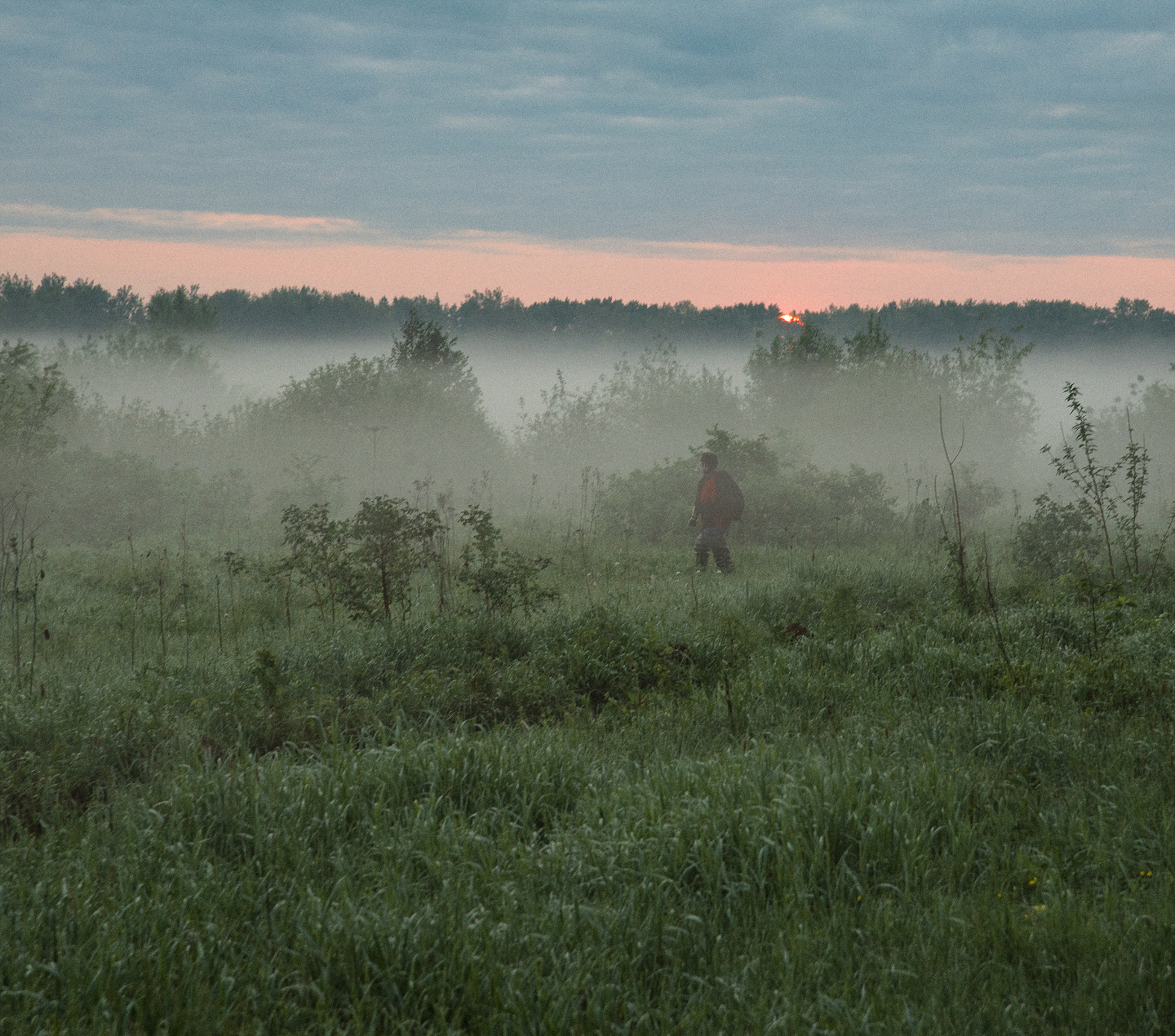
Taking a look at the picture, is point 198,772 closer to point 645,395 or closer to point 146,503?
point 146,503

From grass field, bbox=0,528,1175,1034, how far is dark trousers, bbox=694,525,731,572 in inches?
215

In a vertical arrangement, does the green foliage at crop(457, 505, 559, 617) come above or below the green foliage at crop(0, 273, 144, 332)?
below

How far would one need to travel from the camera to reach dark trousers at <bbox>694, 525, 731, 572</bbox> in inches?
487

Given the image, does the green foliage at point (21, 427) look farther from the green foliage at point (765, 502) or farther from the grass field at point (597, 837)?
the grass field at point (597, 837)

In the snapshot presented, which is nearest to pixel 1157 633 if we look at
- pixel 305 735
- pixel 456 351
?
pixel 305 735

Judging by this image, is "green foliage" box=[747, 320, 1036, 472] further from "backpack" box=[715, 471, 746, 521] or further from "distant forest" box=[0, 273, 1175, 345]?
"distant forest" box=[0, 273, 1175, 345]

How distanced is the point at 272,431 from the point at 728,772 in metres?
A: 30.7

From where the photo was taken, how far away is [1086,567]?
710 centimetres

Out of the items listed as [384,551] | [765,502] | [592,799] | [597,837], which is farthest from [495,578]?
[765,502]

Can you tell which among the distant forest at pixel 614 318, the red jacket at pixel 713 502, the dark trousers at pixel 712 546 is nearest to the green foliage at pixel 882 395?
the red jacket at pixel 713 502

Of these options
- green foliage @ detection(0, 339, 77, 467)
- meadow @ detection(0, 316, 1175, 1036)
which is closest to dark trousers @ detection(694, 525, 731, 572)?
meadow @ detection(0, 316, 1175, 1036)

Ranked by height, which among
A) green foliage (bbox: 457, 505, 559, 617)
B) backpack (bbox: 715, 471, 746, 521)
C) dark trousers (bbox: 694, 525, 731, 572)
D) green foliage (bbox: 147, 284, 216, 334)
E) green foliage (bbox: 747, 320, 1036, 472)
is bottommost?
dark trousers (bbox: 694, 525, 731, 572)

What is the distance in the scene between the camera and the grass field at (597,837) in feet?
9.04

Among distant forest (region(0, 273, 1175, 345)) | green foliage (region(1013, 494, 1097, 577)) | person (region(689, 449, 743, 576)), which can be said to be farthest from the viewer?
distant forest (region(0, 273, 1175, 345))
